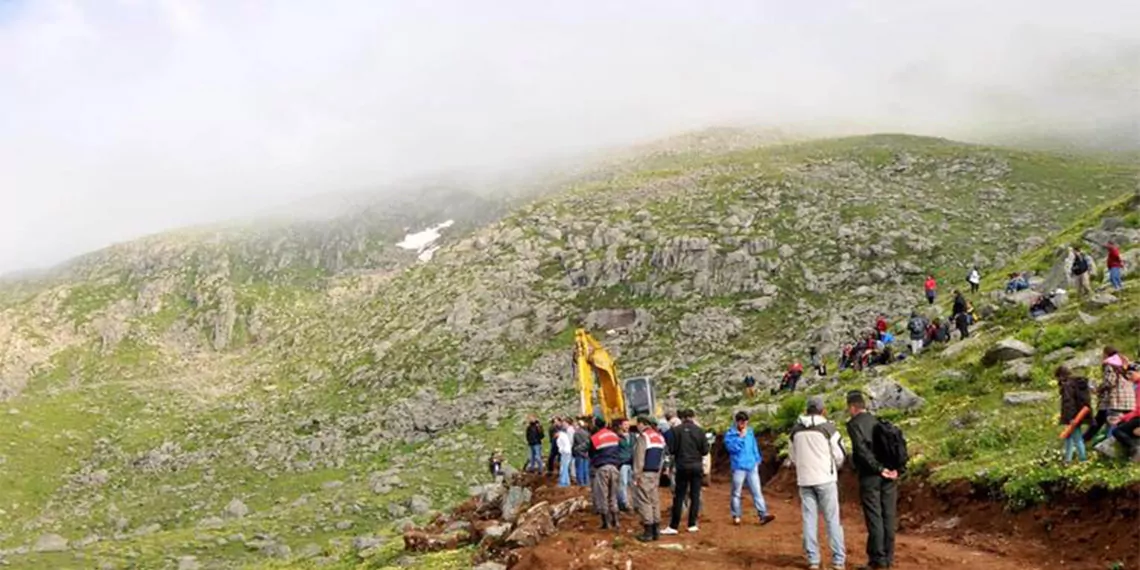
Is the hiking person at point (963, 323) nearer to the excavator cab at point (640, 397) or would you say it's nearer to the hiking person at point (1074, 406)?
the excavator cab at point (640, 397)

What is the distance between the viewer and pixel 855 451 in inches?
532

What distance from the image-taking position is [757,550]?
56.0ft

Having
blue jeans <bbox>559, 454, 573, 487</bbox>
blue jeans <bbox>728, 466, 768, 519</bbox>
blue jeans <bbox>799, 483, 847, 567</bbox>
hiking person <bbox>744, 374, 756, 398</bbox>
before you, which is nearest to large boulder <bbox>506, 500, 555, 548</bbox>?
blue jeans <bbox>728, 466, 768, 519</bbox>

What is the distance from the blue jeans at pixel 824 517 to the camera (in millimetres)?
14148

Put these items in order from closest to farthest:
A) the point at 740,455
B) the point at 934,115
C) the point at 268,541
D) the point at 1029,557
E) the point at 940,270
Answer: the point at 1029,557, the point at 740,455, the point at 268,541, the point at 940,270, the point at 934,115

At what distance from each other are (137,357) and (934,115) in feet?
494

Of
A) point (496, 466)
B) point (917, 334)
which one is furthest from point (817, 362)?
point (496, 466)

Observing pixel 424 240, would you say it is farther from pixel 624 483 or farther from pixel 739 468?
pixel 739 468

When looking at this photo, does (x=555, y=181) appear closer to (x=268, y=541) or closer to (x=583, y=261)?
(x=583, y=261)

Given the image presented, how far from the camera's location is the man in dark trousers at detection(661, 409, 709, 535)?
18.6m

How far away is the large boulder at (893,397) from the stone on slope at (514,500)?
39.6 feet

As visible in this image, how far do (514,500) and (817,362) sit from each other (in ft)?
93.3

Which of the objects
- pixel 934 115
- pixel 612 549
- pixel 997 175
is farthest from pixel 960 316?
pixel 934 115

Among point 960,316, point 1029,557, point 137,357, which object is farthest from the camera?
point 137,357
